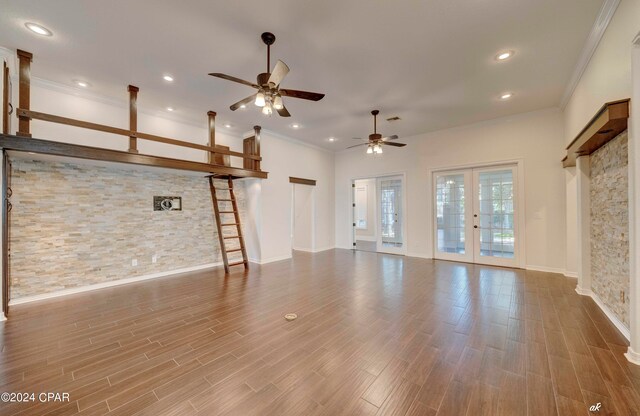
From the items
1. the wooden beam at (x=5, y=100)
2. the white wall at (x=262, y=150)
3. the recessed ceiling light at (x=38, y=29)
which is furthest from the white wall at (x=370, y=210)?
the wooden beam at (x=5, y=100)

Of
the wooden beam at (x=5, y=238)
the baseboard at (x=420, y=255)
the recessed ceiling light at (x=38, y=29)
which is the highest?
the recessed ceiling light at (x=38, y=29)

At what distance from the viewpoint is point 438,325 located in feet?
9.14

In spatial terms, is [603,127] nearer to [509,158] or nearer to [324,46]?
[324,46]

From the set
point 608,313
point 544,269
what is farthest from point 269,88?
point 544,269

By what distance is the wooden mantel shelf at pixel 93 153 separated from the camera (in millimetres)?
2974

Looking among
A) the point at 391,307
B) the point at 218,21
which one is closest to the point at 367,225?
the point at 391,307

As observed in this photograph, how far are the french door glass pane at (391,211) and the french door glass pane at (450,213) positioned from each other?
1.11 m

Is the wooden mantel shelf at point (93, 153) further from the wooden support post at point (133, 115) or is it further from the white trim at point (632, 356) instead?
the white trim at point (632, 356)

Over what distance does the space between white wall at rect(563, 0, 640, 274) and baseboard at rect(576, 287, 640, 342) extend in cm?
235

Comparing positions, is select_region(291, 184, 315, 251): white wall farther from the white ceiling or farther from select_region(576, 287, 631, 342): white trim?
select_region(576, 287, 631, 342): white trim

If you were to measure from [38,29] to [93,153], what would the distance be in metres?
1.47

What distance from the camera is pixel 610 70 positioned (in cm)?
259

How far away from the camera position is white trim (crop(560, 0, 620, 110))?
241 cm

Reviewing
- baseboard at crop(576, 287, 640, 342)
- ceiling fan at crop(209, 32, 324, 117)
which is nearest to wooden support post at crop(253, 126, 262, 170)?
ceiling fan at crop(209, 32, 324, 117)
